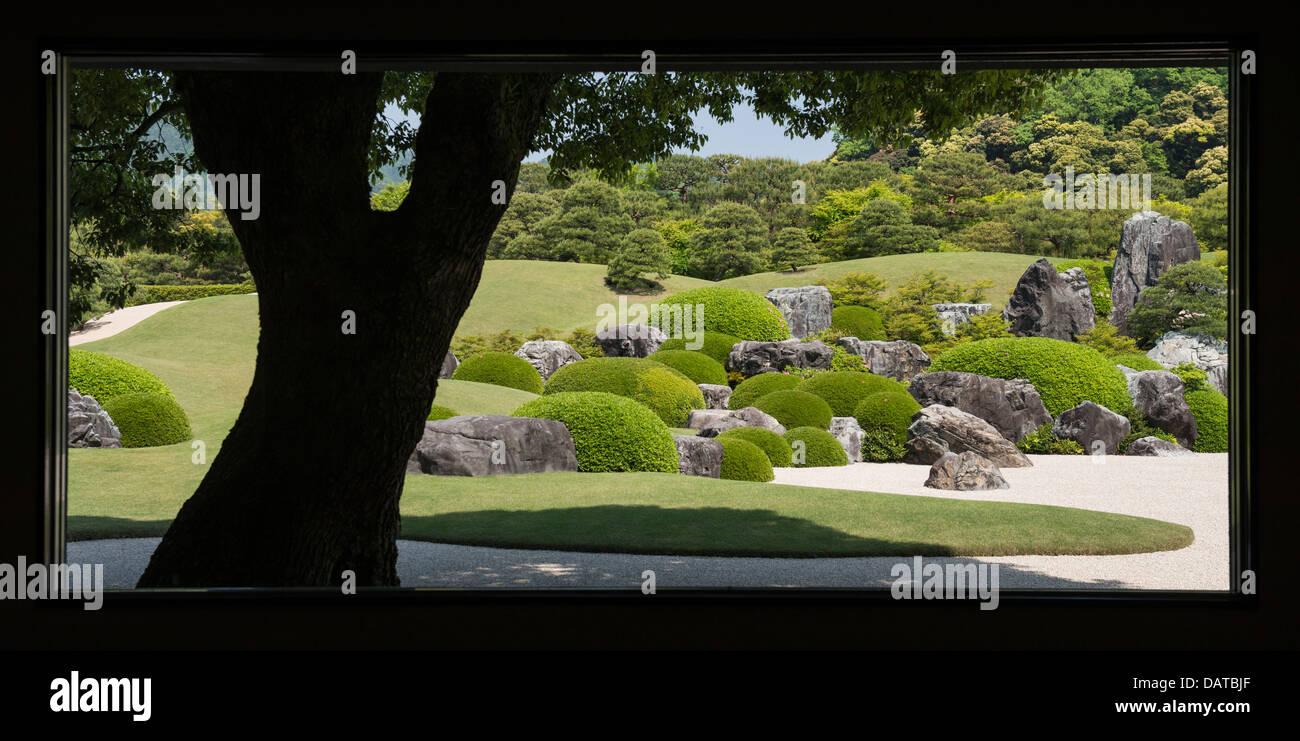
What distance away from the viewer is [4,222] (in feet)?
10.1

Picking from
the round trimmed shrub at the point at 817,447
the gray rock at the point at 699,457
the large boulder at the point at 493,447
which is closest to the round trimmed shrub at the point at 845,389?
the round trimmed shrub at the point at 817,447

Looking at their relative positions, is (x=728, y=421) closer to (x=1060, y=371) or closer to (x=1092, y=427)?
(x=1092, y=427)

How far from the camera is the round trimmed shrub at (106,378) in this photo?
380 inches

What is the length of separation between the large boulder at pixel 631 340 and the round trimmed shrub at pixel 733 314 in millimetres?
255

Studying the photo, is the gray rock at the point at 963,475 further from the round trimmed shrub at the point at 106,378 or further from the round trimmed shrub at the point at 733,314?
the round trimmed shrub at the point at 106,378

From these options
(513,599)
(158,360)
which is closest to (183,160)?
(513,599)

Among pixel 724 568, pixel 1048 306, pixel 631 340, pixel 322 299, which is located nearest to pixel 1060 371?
pixel 1048 306

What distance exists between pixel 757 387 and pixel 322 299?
9182 mm

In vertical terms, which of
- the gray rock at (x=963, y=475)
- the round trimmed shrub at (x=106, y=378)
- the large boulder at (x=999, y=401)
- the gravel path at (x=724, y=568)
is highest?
the round trimmed shrub at (x=106, y=378)

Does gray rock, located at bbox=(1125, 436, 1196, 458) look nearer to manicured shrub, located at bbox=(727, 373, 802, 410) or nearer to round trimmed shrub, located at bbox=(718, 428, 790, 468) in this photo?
manicured shrub, located at bbox=(727, 373, 802, 410)

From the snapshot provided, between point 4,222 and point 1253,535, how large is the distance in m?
4.50

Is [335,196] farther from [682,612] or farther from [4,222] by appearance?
[682,612]

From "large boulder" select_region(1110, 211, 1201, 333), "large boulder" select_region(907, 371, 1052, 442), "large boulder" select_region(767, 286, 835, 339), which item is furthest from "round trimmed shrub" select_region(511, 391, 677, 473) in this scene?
"large boulder" select_region(1110, 211, 1201, 333)
